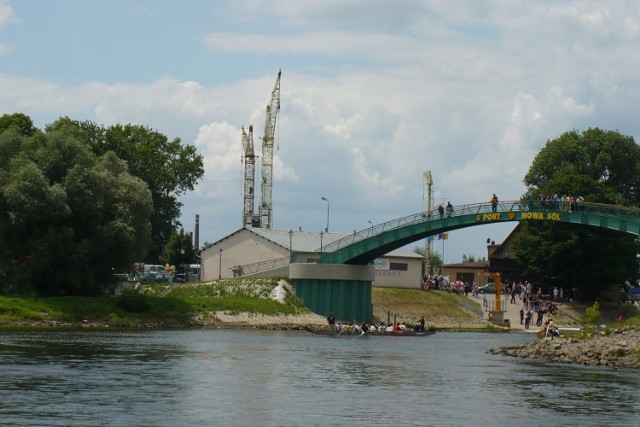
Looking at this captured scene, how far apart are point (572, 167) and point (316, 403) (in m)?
81.9

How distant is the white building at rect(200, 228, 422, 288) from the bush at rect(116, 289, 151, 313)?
17.7 m

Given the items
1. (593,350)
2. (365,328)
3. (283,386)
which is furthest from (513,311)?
(283,386)

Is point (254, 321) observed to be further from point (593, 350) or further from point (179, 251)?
point (179, 251)

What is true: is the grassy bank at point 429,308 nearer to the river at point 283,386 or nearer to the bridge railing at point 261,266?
the bridge railing at point 261,266

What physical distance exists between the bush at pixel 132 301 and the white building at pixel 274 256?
17.7 meters

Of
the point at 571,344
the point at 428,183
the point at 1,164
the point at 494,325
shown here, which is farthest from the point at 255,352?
the point at 428,183

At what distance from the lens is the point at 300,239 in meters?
115

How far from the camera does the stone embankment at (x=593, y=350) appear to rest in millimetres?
60656

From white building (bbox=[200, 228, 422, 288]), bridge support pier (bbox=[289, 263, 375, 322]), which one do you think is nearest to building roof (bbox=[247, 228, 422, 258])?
white building (bbox=[200, 228, 422, 288])

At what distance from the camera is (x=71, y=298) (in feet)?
275

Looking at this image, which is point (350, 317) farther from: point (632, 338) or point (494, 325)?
point (632, 338)

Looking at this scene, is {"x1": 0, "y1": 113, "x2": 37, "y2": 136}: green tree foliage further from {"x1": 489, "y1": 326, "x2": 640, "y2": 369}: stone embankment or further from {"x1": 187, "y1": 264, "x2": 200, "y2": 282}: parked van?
{"x1": 489, "y1": 326, "x2": 640, "y2": 369}: stone embankment

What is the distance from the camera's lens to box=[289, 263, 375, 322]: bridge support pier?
100250 millimetres

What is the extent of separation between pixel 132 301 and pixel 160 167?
4408 centimetres
